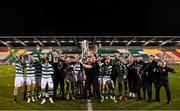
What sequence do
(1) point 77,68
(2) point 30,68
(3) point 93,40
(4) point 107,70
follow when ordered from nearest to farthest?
(2) point 30,68
(4) point 107,70
(1) point 77,68
(3) point 93,40

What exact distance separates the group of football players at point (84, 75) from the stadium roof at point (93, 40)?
58354 millimetres

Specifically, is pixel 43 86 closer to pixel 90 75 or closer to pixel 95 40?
pixel 90 75

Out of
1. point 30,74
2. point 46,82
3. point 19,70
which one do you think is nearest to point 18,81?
point 19,70

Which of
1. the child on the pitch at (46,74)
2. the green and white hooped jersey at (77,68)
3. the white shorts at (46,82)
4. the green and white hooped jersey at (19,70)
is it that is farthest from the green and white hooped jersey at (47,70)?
the green and white hooped jersey at (77,68)

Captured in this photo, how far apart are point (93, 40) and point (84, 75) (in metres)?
63.3

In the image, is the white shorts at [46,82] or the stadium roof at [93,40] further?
the stadium roof at [93,40]

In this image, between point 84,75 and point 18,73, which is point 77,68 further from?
point 18,73

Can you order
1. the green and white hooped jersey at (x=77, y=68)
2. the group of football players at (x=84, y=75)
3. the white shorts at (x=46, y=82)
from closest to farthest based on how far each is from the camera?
1. the white shorts at (x=46, y=82)
2. the group of football players at (x=84, y=75)
3. the green and white hooped jersey at (x=77, y=68)

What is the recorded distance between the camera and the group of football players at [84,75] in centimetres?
1814

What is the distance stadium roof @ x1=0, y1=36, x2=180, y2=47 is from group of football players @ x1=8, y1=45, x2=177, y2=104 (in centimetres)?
5835

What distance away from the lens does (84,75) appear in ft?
62.3

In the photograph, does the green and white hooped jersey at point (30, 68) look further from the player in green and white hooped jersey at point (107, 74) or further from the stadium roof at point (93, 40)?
the stadium roof at point (93, 40)

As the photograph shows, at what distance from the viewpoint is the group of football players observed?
1814 centimetres
